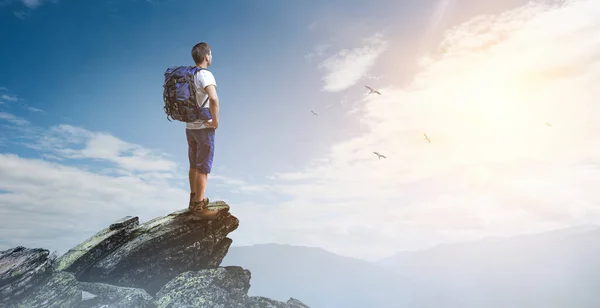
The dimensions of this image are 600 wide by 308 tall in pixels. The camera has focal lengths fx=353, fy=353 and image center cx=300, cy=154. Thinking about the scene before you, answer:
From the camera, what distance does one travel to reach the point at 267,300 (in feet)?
57.7

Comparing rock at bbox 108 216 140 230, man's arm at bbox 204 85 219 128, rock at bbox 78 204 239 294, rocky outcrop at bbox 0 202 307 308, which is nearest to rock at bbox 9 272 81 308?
rocky outcrop at bbox 0 202 307 308

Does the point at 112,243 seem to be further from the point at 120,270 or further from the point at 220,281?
the point at 220,281

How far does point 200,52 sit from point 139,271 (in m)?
10.9

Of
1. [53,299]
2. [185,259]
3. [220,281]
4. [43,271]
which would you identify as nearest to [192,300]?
[220,281]

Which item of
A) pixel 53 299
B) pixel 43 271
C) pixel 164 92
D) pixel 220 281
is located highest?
pixel 164 92

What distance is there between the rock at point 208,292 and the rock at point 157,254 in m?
1.59

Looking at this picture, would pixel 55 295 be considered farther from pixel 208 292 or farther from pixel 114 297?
pixel 208 292

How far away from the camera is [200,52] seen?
1341 centimetres

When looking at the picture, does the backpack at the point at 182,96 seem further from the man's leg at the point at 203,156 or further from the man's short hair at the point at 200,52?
the man's leg at the point at 203,156

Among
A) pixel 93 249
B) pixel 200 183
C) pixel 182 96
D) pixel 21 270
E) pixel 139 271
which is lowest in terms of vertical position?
→ pixel 139 271

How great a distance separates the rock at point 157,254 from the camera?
16.7 m

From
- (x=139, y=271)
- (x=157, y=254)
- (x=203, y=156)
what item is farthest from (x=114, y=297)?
(x=203, y=156)

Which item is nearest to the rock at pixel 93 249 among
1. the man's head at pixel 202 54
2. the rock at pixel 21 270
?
the rock at pixel 21 270

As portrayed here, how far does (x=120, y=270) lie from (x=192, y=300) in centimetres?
457
